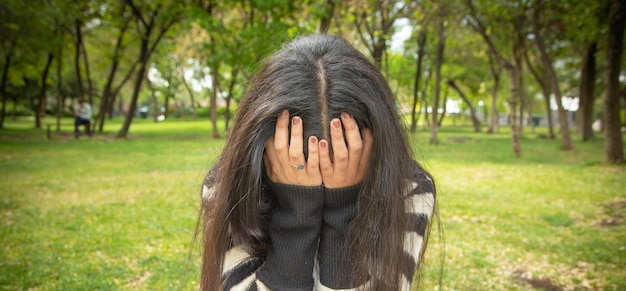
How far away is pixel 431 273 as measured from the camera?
4.60 metres

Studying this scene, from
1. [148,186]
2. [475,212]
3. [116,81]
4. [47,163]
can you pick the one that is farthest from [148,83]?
[475,212]

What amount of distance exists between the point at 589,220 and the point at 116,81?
52.3 metres

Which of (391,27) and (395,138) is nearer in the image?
(395,138)

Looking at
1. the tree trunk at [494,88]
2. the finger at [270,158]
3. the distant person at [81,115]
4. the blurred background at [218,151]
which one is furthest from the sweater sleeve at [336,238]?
the tree trunk at [494,88]

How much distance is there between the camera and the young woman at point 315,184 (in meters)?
1.59

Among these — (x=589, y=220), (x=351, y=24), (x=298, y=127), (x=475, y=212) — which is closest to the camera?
(x=298, y=127)

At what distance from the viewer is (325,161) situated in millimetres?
1619

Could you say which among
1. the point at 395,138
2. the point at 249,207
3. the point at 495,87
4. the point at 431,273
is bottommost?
the point at 431,273

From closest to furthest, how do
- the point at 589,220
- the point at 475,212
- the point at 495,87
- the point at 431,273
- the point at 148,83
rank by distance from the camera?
the point at 431,273, the point at 589,220, the point at 475,212, the point at 495,87, the point at 148,83

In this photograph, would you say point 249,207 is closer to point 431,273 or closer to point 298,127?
point 298,127

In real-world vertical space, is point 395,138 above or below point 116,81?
below

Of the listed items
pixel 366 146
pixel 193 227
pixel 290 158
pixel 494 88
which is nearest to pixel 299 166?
pixel 290 158

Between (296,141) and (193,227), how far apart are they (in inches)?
199

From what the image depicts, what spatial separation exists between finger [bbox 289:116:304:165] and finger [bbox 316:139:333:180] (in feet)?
0.24
